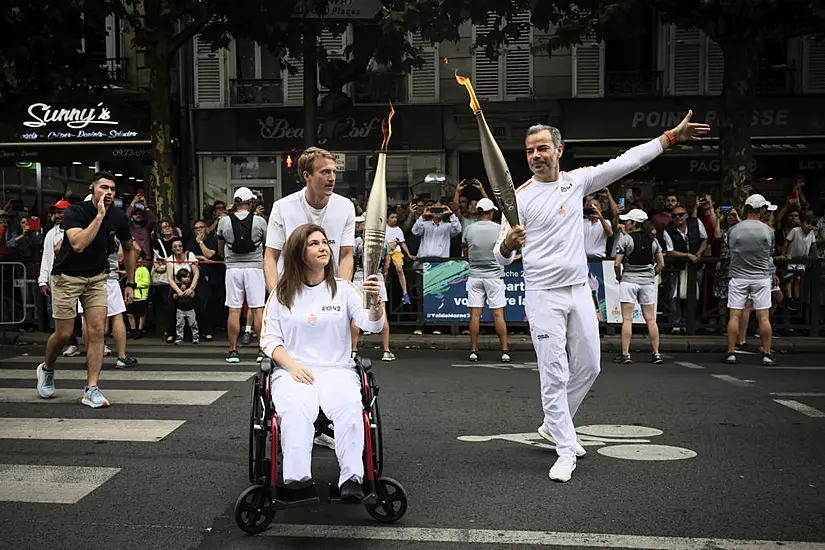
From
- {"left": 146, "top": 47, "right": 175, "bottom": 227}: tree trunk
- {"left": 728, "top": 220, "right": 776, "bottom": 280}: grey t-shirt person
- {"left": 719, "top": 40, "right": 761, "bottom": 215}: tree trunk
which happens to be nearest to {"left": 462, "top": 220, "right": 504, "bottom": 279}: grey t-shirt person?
{"left": 728, "top": 220, "right": 776, "bottom": 280}: grey t-shirt person

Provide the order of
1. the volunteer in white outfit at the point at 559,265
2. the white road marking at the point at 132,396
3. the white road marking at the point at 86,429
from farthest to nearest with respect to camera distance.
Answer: the white road marking at the point at 132,396, the white road marking at the point at 86,429, the volunteer in white outfit at the point at 559,265

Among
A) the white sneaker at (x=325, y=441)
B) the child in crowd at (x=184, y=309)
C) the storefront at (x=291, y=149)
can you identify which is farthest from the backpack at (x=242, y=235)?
the storefront at (x=291, y=149)

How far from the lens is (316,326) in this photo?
4863mm

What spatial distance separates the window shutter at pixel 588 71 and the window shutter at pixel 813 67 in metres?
4.92

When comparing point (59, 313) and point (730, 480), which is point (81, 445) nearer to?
point (59, 313)

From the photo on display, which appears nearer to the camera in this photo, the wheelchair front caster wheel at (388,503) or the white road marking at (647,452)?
the wheelchair front caster wheel at (388,503)

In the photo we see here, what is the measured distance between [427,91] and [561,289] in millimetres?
17163

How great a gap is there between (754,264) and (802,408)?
11.3 feet

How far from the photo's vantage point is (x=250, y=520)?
14.0 ft

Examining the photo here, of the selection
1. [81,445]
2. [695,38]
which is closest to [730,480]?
[81,445]

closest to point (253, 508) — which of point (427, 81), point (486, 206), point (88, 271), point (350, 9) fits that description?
point (88, 271)

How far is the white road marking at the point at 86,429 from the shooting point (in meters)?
6.50

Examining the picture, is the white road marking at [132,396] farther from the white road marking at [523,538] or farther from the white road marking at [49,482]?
the white road marking at [523,538]

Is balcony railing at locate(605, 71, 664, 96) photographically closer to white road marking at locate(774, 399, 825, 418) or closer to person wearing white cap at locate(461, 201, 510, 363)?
person wearing white cap at locate(461, 201, 510, 363)
